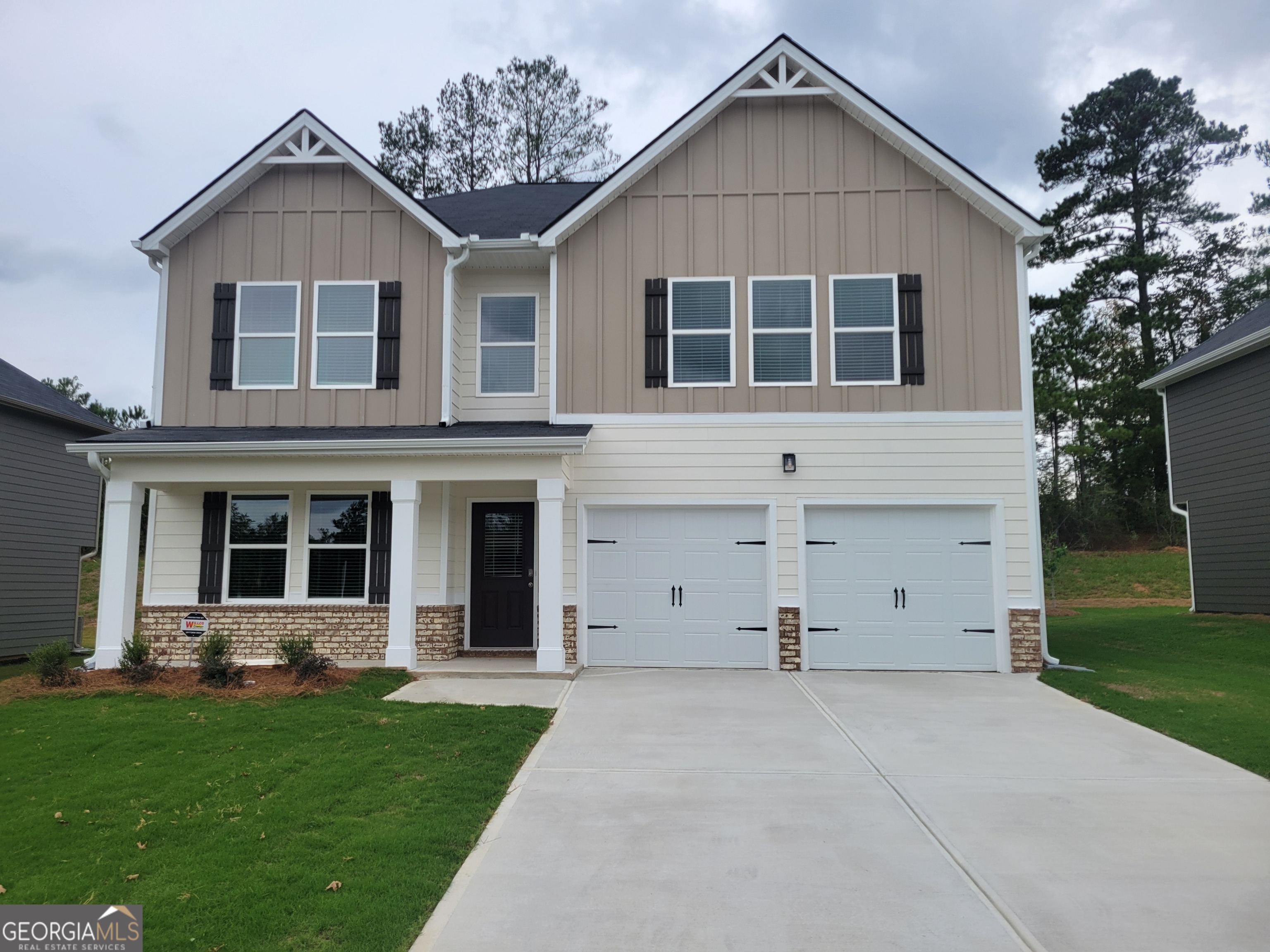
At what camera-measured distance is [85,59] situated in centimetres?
1405

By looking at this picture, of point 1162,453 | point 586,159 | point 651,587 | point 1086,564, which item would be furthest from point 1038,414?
point 651,587

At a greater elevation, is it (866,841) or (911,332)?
(911,332)

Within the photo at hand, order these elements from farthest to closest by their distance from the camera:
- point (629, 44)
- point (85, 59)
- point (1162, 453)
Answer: point (1162, 453) → point (629, 44) → point (85, 59)

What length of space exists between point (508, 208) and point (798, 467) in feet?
Answer: 21.6

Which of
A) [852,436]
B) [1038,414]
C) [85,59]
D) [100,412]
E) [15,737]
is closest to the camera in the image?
[15,737]

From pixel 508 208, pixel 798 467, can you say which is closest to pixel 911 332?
pixel 798 467

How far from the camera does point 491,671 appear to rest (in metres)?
9.80

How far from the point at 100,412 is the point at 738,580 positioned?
39214mm

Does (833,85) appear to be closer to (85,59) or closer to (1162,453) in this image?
(85,59)

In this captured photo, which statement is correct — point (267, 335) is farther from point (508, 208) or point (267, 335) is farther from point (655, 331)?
point (655, 331)

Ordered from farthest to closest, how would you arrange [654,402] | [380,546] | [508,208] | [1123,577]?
[1123,577]
[508,208]
[380,546]
[654,402]

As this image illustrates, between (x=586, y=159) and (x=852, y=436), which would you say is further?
(x=586, y=159)

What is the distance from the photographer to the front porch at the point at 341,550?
10.0 m

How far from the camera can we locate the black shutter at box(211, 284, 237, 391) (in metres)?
11.3
